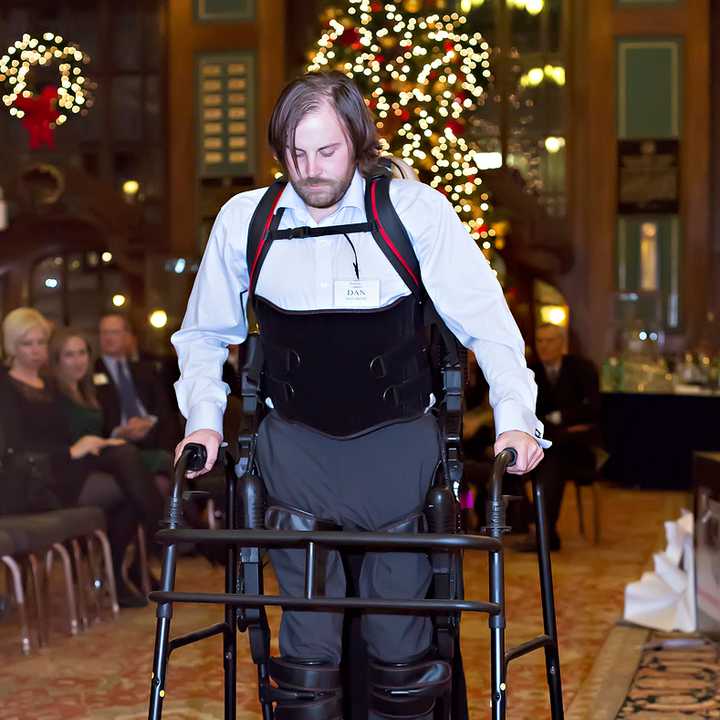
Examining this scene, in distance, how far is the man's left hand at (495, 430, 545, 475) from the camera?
238 cm

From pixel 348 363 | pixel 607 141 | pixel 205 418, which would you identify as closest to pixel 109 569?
pixel 205 418

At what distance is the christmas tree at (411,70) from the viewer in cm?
795

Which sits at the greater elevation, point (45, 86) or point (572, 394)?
point (45, 86)

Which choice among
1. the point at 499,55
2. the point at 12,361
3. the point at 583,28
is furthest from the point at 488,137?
the point at 12,361

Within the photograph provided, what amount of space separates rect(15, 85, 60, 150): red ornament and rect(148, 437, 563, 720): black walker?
173 inches

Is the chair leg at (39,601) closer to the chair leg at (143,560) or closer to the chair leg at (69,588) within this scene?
the chair leg at (69,588)

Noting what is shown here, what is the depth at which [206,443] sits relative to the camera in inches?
97.4

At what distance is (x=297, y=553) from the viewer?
2.48 metres

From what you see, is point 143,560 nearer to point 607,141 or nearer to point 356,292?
point 356,292

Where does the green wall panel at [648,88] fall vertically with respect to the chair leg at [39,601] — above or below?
above

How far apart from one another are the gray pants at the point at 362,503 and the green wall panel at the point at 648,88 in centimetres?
800

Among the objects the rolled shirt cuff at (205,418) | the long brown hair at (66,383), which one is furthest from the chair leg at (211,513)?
the rolled shirt cuff at (205,418)

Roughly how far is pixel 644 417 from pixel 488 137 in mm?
2049

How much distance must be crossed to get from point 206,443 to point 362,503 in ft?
0.93
